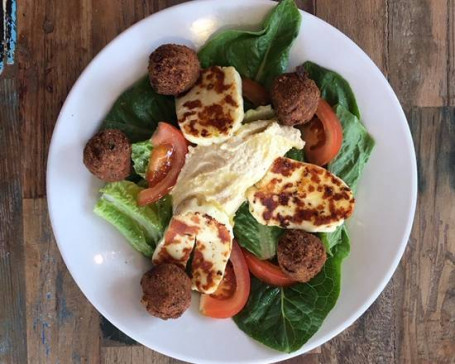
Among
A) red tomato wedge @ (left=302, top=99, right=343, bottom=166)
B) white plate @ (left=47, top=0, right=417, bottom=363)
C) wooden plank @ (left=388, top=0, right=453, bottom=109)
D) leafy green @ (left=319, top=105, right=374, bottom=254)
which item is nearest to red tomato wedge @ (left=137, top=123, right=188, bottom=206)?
white plate @ (left=47, top=0, right=417, bottom=363)

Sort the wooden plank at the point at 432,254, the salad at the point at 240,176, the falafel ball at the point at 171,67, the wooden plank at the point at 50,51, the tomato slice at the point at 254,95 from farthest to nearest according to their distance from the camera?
the wooden plank at the point at 432,254
the wooden plank at the point at 50,51
the tomato slice at the point at 254,95
the salad at the point at 240,176
the falafel ball at the point at 171,67

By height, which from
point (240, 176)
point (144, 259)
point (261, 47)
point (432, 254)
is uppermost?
point (261, 47)

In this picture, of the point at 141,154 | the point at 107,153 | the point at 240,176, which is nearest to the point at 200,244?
the point at 240,176

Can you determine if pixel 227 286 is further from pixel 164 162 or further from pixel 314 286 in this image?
pixel 164 162

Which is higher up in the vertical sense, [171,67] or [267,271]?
[171,67]

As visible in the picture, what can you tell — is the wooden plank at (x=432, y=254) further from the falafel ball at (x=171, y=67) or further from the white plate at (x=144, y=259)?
the falafel ball at (x=171, y=67)

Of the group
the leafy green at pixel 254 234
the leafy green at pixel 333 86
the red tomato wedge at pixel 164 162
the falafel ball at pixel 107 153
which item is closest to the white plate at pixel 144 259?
the leafy green at pixel 333 86
